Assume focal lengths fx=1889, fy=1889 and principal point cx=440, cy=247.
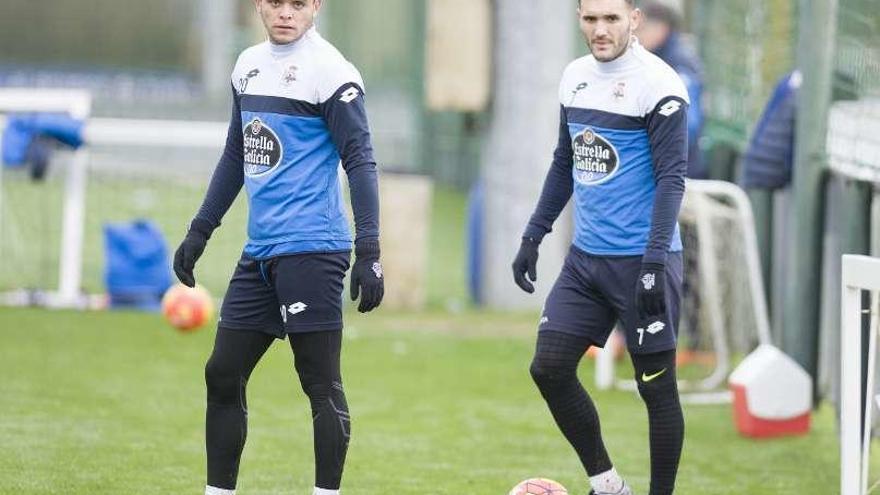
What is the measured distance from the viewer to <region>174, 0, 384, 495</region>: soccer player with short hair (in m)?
6.28

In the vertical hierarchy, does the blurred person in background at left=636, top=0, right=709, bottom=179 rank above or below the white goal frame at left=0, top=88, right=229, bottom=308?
above

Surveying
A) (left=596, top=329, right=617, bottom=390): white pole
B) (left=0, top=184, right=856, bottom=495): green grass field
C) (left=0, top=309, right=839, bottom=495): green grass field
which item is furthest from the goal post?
(left=596, top=329, right=617, bottom=390): white pole

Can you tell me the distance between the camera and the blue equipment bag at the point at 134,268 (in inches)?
516

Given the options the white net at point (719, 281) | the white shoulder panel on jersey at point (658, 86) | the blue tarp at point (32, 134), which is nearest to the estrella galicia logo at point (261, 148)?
the white shoulder panel on jersey at point (658, 86)

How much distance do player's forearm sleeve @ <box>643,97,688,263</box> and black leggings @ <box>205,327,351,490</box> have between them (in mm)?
1143

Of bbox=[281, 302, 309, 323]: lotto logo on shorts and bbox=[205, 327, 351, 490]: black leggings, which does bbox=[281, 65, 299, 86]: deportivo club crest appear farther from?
bbox=[205, 327, 351, 490]: black leggings

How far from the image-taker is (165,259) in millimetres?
13227

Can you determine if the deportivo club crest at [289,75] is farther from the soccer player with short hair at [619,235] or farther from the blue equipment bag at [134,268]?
the blue equipment bag at [134,268]

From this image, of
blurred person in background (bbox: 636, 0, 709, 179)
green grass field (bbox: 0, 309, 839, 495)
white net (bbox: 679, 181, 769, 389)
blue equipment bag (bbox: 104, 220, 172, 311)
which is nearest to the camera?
green grass field (bbox: 0, 309, 839, 495)

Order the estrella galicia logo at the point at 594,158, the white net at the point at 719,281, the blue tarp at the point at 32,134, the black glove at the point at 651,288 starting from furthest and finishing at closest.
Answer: the blue tarp at the point at 32,134, the white net at the point at 719,281, the estrella galicia logo at the point at 594,158, the black glove at the point at 651,288

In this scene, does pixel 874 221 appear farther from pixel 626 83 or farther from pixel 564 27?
pixel 564 27

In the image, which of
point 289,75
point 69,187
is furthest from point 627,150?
point 69,187

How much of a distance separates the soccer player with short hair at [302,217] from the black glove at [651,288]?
0.91m

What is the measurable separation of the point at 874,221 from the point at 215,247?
7613 millimetres
